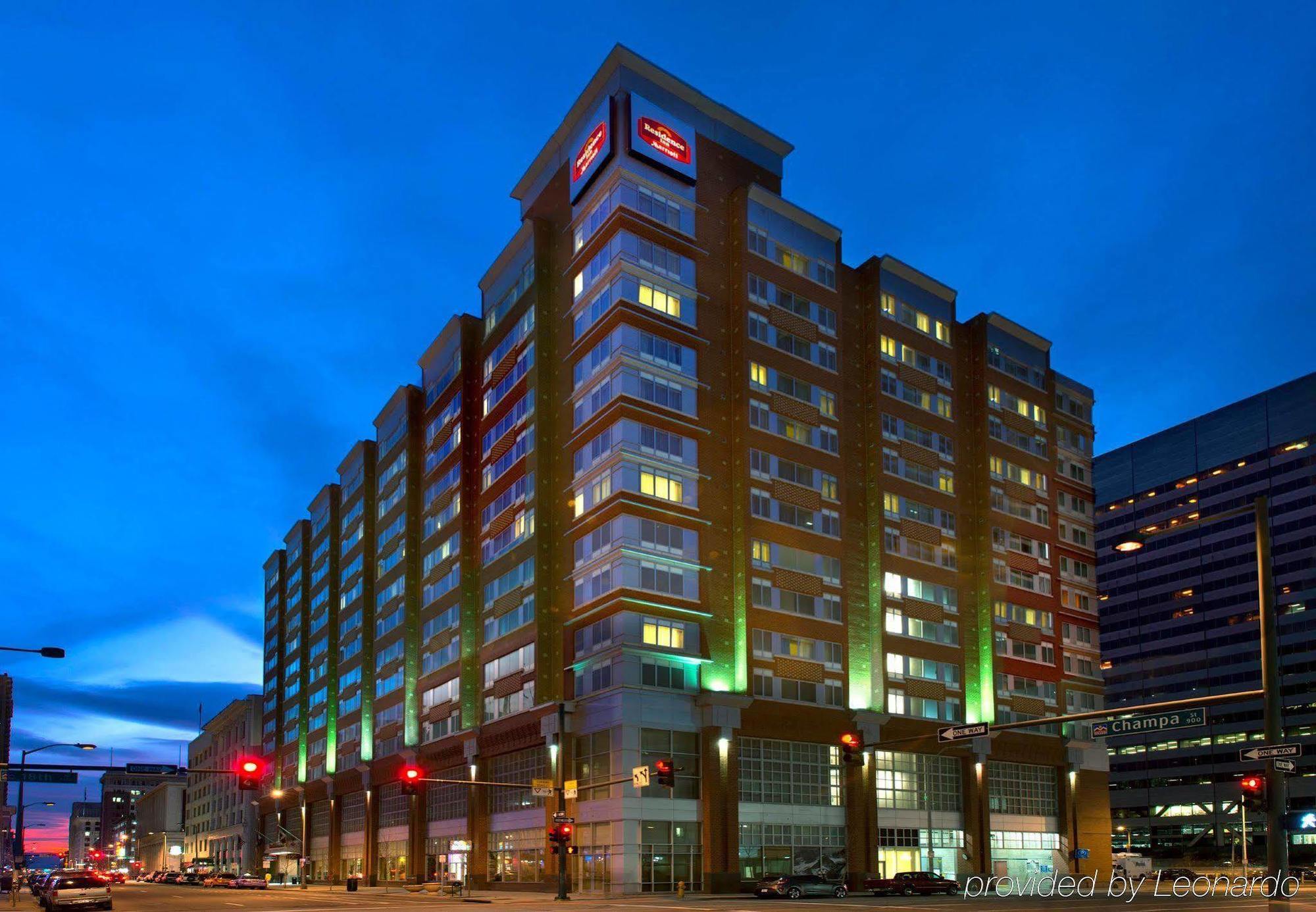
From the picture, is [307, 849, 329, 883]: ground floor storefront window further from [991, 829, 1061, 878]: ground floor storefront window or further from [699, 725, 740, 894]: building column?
[991, 829, 1061, 878]: ground floor storefront window

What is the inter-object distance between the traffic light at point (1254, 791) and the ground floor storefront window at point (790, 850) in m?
50.5

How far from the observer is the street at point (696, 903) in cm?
4934

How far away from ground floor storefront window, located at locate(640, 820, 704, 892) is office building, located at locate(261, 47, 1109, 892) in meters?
0.20

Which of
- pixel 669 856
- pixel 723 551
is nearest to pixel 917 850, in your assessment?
pixel 669 856

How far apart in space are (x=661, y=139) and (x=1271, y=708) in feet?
213

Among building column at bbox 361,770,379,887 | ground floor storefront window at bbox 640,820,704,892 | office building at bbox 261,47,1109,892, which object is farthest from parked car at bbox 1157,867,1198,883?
building column at bbox 361,770,379,887

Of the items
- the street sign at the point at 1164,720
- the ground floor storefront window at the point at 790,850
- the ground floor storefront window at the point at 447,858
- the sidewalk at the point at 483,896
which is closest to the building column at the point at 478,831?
the ground floor storefront window at the point at 447,858

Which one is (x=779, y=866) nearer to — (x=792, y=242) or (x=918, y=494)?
(x=918, y=494)

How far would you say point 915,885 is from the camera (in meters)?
72.2

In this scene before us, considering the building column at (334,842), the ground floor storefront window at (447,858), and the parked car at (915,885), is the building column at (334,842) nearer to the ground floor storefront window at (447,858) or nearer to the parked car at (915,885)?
the ground floor storefront window at (447,858)

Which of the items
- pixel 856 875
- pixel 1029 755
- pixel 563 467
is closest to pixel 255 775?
pixel 563 467

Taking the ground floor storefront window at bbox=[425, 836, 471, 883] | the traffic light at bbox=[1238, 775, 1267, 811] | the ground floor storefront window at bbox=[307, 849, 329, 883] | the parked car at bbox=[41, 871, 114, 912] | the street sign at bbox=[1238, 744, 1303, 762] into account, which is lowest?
the ground floor storefront window at bbox=[307, 849, 329, 883]

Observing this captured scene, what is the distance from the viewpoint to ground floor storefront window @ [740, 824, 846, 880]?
75.0 m

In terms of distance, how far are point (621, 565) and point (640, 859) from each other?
55.9 ft
